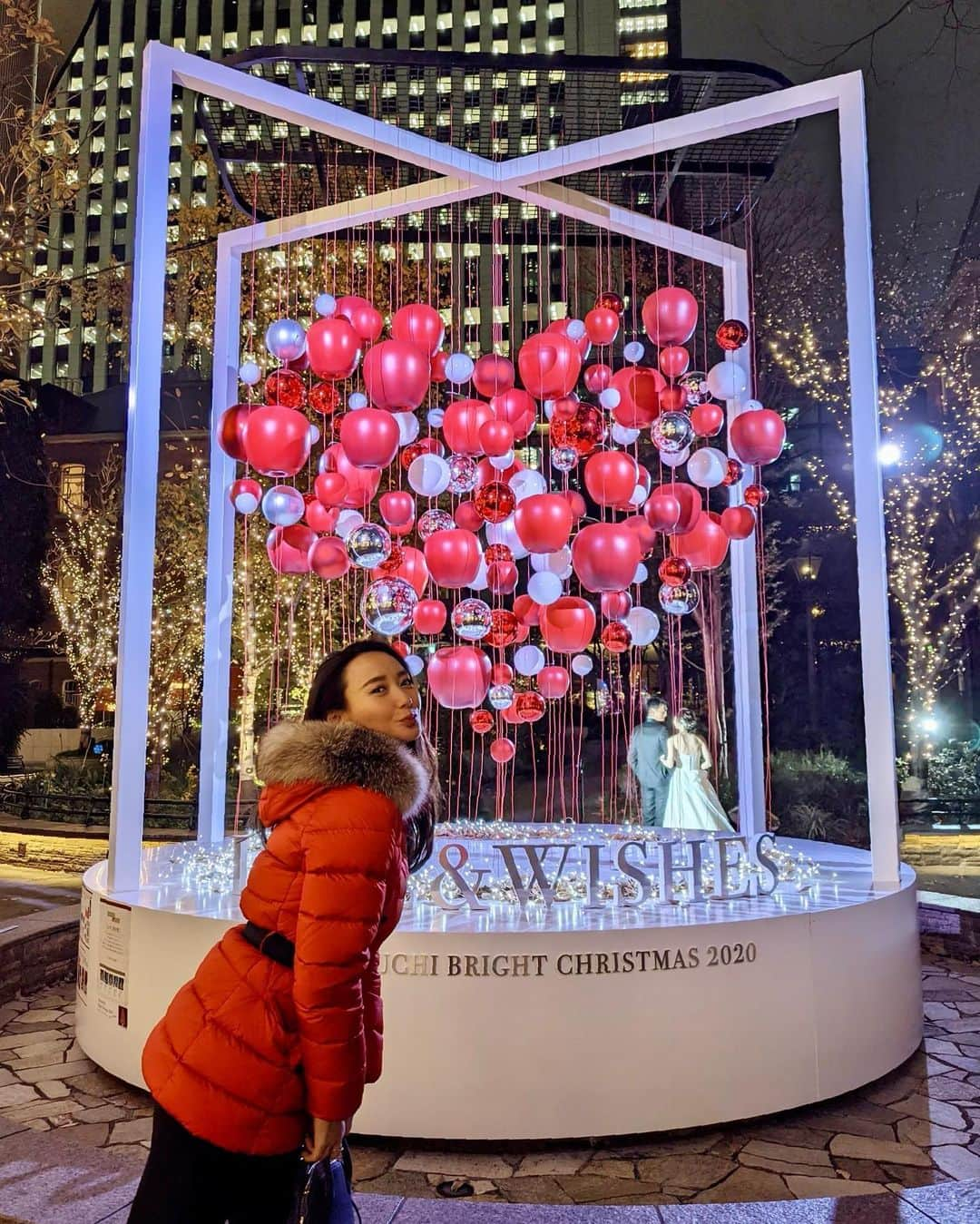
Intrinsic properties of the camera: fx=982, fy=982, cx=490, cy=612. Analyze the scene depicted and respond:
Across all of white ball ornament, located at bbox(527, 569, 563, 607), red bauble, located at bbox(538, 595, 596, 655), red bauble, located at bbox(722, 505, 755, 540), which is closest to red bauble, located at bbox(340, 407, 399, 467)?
white ball ornament, located at bbox(527, 569, 563, 607)

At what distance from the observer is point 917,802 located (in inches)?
579

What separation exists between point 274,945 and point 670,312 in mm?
4823

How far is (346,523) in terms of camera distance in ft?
22.5

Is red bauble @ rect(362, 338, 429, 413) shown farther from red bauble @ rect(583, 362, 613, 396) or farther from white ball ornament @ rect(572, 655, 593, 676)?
white ball ornament @ rect(572, 655, 593, 676)

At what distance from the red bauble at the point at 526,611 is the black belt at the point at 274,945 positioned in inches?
199

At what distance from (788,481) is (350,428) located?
16.0 m

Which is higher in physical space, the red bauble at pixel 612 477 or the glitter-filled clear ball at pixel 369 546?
the red bauble at pixel 612 477

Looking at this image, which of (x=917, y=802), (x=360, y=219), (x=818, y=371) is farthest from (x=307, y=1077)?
(x=818, y=371)

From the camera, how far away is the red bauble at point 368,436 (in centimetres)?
551

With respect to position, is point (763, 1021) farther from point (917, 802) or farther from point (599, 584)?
point (917, 802)

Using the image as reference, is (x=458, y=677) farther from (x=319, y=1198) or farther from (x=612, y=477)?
(x=319, y=1198)

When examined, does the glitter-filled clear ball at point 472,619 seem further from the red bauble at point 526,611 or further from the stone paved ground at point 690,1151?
the stone paved ground at point 690,1151

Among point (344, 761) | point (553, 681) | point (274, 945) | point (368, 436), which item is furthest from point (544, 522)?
point (274, 945)

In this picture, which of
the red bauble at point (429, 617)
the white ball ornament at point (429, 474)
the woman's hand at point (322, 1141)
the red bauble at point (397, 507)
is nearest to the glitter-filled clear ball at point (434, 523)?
the white ball ornament at point (429, 474)
